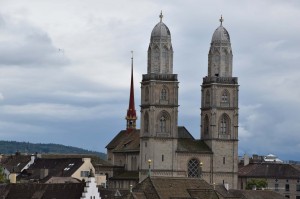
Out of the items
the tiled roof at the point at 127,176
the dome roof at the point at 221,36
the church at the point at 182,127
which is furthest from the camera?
the dome roof at the point at 221,36

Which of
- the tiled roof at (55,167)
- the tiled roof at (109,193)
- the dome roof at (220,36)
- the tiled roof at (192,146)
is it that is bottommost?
the tiled roof at (109,193)

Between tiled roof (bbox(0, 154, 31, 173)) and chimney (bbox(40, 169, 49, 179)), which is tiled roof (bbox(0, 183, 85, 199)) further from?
tiled roof (bbox(0, 154, 31, 173))

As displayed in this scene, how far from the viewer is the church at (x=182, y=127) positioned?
555 feet

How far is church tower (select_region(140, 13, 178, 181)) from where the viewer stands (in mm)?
168875

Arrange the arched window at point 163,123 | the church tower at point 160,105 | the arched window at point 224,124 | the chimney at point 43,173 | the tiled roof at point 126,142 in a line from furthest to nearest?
1. the tiled roof at point 126,142
2. the arched window at point 224,124
3. the arched window at point 163,123
4. the church tower at point 160,105
5. the chimney at point 43,173

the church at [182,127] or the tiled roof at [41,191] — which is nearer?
the tiled roof at [41,191]

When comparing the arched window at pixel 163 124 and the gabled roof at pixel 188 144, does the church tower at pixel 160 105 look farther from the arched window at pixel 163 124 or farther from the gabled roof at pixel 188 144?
the gabled roof at pixel 188 144

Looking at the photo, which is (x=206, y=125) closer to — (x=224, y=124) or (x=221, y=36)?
(x=224, y=124)

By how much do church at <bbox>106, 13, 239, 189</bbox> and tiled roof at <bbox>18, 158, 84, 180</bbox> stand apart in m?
6.96

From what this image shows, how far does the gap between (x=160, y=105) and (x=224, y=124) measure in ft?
32.4

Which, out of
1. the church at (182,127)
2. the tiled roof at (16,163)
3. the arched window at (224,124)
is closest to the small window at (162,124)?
the church at (182,127)

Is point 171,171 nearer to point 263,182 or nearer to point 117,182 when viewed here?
point 117,182

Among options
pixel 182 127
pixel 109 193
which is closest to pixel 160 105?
pixel 182 127

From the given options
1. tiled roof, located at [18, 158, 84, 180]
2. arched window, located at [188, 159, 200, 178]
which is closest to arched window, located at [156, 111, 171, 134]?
arched window, located at [188, 159, 200, 178]
